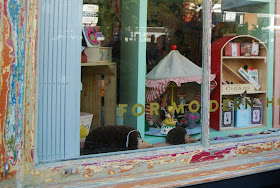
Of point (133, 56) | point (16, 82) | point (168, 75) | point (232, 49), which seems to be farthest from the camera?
point (232, 49)

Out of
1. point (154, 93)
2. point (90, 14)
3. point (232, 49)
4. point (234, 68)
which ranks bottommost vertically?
point (154, 93)

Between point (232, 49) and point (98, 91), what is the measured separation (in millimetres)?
1609

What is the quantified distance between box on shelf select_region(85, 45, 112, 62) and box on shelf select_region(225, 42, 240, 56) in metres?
1.33

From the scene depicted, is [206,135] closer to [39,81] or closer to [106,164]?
[106,164]

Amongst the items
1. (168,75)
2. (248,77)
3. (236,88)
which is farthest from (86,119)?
(248,77)

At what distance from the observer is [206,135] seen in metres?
2.96

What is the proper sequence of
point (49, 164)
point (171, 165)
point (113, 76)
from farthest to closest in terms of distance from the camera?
point (113, 76)
point (171, 165)
point (49, 164)

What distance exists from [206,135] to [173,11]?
1.31m

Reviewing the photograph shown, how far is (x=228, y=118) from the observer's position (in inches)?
145

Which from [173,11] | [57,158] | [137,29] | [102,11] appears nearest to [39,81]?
[57,158]

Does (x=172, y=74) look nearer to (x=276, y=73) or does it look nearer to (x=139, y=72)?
(x=139, y=72)

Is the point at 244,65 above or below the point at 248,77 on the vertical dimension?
above

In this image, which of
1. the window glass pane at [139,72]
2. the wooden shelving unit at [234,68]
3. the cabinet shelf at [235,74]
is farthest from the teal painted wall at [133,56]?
the cabinet shelf at [235,74]

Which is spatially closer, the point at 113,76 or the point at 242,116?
the point at 113,76
